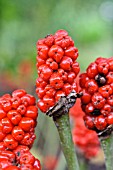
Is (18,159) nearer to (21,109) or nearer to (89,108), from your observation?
(21,109)

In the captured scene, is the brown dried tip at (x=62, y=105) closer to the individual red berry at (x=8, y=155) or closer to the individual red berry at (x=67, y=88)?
the individual red berry at (x=67, y=88)

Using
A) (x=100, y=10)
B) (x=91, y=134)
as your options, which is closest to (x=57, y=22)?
(x=100, y=10)

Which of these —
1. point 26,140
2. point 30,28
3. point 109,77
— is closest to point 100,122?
point 109,77

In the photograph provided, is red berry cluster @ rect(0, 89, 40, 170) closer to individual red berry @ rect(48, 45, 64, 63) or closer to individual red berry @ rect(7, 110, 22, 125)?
individual red berry @ rect(7, 110, 22, 125)

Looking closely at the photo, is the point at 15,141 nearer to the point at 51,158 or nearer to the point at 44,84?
the point at 44,84

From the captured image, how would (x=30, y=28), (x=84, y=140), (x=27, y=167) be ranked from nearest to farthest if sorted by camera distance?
(x=27, y=167), (x=84, y=140), (x=30, y=28)

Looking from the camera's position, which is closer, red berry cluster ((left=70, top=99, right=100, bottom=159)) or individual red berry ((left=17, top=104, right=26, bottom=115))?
individual red berry ((left=17, top=104, right=26, bottom=115))

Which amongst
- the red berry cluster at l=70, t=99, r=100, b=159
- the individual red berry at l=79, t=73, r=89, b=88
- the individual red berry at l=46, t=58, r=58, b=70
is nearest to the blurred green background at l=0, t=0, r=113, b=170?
the red berry cluster at l=70, t=99, r=100, b=159

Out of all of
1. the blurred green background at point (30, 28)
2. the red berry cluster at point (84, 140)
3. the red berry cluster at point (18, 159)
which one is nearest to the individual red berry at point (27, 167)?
the red berry cluster at point (18, 159)
